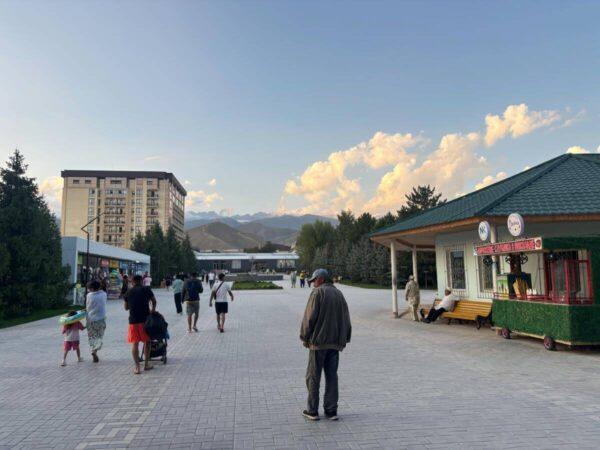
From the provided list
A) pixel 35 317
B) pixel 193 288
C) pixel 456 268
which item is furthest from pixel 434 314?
pixel 35 317

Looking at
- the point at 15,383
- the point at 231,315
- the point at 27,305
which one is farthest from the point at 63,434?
the point at 27,305

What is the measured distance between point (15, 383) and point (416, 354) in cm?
799

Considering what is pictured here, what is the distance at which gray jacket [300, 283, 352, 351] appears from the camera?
534 cm

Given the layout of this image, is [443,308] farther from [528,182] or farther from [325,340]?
[325,340]

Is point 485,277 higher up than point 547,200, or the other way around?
point 547,200

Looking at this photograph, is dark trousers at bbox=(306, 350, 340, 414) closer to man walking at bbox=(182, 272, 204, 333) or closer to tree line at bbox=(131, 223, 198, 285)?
man walking at bbox=(182, 272, 204, 333)

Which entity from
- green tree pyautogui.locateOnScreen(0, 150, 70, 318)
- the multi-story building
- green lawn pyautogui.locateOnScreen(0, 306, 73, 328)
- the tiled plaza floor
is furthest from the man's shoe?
the multi-story building

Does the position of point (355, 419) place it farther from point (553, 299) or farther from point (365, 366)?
point (553, 299)

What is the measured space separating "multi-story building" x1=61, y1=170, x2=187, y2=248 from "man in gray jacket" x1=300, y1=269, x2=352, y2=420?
130 metres

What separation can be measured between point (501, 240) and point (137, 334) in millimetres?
12305

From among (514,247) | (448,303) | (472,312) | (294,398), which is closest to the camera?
(294,398)

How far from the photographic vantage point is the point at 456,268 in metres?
17.1

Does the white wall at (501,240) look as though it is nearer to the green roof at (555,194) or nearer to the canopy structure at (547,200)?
the canopy structure at (547,200)

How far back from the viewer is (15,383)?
7.37 metres
